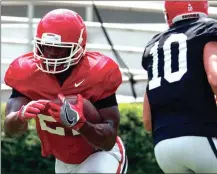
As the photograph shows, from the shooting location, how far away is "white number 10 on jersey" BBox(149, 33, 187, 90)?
4.46m

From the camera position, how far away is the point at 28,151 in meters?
7.31

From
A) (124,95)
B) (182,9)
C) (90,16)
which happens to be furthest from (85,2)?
(182,9)

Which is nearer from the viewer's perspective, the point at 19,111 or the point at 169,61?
the point at 19,111

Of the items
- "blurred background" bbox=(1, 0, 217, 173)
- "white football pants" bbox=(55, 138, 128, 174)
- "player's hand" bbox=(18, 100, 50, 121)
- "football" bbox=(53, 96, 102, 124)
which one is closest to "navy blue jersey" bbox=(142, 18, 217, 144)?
"white football pants" bbox=(55, 138, 128, 174)

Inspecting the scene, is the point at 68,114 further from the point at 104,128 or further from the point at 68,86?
the point at 68,86

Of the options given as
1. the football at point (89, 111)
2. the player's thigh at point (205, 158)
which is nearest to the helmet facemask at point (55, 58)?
the football at point (89, 111)

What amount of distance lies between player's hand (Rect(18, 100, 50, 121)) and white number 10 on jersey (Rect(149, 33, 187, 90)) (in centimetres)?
64

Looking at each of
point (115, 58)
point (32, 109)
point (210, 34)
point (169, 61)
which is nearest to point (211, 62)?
point (210, 34)

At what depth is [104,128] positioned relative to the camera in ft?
14.1

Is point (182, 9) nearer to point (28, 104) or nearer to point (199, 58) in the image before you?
point (199, 58)

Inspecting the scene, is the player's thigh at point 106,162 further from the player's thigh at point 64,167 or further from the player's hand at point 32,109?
the player's hand at point 32,109

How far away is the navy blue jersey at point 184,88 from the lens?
14.4 feet

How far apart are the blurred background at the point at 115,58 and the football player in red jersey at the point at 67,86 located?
270 centimetres

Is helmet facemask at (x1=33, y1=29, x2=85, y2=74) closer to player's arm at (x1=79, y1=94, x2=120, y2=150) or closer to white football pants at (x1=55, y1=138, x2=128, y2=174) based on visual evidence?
player's arm at (x1=79, y1=94, x2=120, y2=150)
